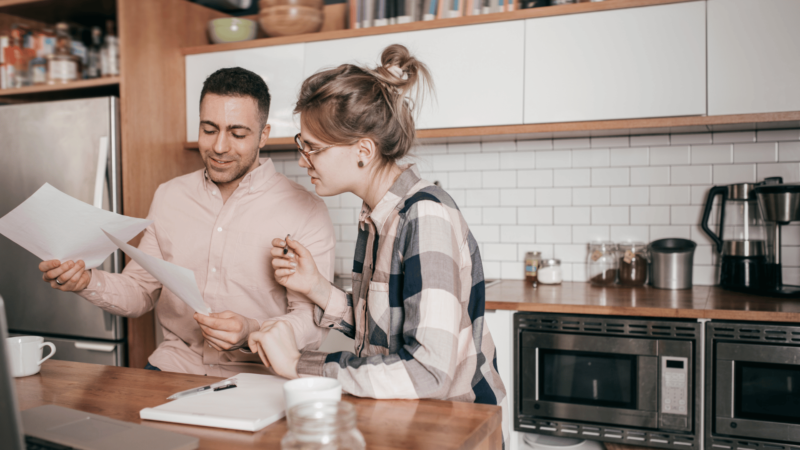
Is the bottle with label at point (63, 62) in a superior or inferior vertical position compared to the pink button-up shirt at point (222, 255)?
superior

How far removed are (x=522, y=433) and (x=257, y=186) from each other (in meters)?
1.49

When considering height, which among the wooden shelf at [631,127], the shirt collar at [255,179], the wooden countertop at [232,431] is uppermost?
the wooden shelf at [631,127]

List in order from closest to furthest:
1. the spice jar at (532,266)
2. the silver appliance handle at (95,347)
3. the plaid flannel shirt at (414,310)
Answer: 1. the plaid flannel shirt at (414,310)
2. the silver appliance handle at (95,347)
3. the spice jar at (532,266)

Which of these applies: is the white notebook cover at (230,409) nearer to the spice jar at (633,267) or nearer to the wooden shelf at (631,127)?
the wooden shelf at (631,127)

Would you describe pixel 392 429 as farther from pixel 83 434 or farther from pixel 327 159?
pixel 327 159

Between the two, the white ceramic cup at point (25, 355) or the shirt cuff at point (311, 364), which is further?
the white ceramic cup at point (25, 355)

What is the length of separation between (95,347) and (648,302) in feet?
7.87

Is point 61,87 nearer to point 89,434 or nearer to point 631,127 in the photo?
point 89,434

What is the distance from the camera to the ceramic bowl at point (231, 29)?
9.83ft

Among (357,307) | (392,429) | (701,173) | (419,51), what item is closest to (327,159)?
(357,307)

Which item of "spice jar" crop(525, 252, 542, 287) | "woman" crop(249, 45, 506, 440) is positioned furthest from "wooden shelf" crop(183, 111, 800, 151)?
"woman" crop(249, 45, 506, 440)

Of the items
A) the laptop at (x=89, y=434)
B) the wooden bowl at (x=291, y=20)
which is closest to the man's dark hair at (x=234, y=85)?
the laptop at (x=89, y=434)

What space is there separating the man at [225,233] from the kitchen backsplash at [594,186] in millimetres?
1173

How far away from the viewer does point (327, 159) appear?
3.98ft
